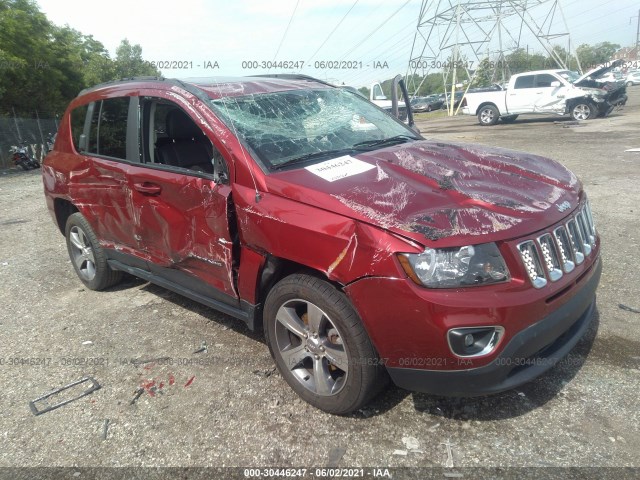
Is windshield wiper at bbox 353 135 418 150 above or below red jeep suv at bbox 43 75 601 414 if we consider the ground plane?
above

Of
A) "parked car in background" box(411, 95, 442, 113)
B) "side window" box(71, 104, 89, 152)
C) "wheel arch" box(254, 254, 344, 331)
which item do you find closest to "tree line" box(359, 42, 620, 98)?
"parked car in background" box(411, 95, 442, 113)

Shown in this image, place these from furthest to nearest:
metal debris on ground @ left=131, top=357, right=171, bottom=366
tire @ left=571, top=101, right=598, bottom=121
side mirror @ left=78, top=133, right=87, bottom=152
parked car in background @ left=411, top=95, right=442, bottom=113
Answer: parked car in background @ left=411, top=95, right=442, bottom=113
tire @ left=571, top=101, right=598, bottom=121
side mirror @ left=78, top=133, right=87, bottom=152
metal debris on ground @ left=131, top=357, right=171, bottom=366

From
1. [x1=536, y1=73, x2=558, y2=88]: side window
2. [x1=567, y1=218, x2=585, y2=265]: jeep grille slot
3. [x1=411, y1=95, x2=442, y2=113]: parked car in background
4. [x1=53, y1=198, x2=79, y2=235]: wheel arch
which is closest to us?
[x1=567, y1=218, x2=585, y2=265]: jeep grille slot

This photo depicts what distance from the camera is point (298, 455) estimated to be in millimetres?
2496

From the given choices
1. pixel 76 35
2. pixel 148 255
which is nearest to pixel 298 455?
pixel 148 255

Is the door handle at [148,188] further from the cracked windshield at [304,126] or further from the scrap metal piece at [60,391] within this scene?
the scrap metal piece at [60,391]

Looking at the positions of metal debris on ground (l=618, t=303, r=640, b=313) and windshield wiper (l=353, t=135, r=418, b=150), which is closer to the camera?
windshield wiper (l=353, t=135, r=418, b=150)

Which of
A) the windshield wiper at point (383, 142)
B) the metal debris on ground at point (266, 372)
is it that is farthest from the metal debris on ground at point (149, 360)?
the windshield wiper at point (383, 142)

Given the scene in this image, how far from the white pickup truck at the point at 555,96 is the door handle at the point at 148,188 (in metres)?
16.8

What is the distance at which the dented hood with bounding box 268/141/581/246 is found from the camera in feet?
7.55

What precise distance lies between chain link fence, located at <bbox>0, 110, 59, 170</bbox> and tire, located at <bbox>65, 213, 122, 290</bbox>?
54.6 feet

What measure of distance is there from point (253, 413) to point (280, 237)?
1034mm

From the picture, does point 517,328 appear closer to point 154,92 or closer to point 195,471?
point 195,471

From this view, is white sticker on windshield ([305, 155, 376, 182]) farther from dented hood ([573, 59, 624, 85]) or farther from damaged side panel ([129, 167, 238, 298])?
dented hood ([573, 59, 624, 85])
